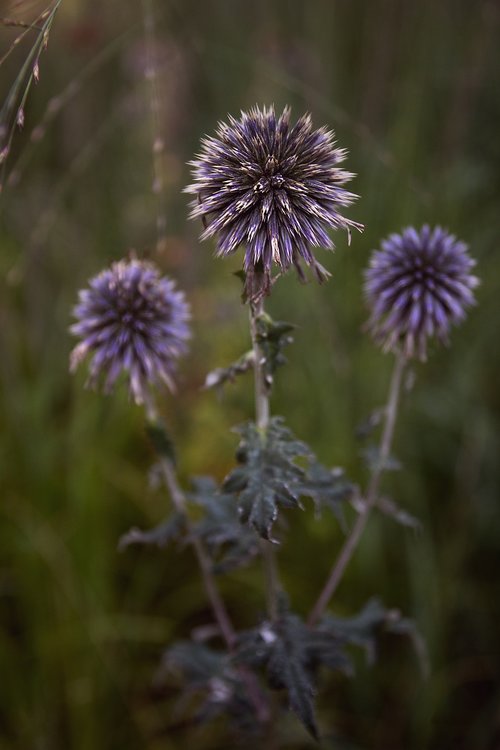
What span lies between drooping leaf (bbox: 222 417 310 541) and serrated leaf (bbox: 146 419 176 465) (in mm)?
201

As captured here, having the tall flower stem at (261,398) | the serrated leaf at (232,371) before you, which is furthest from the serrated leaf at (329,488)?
the serrated leaf at (232,371)

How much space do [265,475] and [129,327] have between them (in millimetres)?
467

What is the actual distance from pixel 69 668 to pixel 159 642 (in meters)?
0.31

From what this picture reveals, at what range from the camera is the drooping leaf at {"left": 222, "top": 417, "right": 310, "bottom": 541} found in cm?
102

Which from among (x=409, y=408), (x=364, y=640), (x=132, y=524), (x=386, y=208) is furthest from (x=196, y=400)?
(x=364, y=640)

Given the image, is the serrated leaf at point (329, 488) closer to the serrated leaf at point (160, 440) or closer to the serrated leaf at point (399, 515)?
the serrated leaf at point (399, 515)

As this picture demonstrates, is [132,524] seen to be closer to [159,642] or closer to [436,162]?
[159,642]

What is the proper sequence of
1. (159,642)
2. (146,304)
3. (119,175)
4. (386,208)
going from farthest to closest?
(119,175) < (386,208) < (159,642) < (146,304)

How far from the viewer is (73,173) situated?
4.63ft

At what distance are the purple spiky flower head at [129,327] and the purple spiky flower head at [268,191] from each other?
36 cm

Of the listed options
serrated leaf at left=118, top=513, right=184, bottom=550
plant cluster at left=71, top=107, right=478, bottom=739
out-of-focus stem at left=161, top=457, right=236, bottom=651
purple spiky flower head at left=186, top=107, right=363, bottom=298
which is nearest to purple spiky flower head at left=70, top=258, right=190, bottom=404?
plant cluster at left=71, top=107, right=478, bottom=739

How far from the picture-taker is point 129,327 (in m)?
1.35

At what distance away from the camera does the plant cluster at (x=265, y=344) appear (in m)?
1.01

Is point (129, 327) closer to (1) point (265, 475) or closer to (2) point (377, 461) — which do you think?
(1) point (265, 475)
